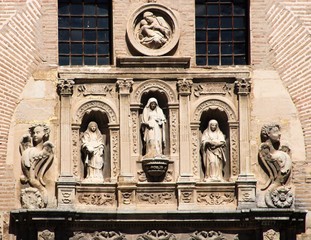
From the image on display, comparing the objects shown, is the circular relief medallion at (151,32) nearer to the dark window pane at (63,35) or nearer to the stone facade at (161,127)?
the stone facade at (161,127)

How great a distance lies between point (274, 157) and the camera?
109ft

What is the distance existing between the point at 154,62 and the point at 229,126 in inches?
69.4

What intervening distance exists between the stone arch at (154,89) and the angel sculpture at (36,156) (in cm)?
171

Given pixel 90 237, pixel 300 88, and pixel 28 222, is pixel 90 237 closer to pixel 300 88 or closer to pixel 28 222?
pixel 28 222

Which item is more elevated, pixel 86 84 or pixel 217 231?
pixel 86 84

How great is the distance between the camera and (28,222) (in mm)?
32656

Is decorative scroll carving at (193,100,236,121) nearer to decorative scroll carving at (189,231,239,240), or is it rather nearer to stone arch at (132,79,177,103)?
stone arch at (132,79,177,103)

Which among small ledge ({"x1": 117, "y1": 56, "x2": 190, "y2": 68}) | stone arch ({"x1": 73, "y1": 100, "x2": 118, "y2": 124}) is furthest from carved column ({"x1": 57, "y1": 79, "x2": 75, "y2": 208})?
small ledge ({"x1": 117, "y1": 56, "x2": 190, "y2": 68})

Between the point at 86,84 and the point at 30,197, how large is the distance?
2309 mm

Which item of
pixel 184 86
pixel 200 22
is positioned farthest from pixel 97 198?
pixel 200 22

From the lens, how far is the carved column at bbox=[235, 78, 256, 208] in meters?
33.1

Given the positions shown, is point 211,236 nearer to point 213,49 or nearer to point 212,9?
Result: point 213,49

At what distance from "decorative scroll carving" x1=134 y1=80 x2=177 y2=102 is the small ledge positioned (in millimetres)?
331

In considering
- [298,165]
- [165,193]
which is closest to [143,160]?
[165,193]
